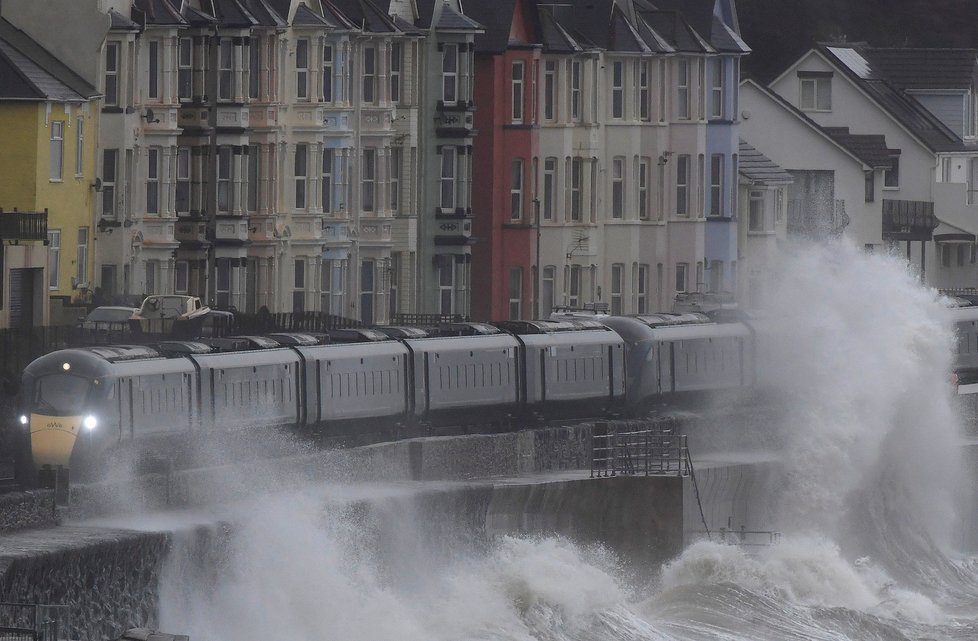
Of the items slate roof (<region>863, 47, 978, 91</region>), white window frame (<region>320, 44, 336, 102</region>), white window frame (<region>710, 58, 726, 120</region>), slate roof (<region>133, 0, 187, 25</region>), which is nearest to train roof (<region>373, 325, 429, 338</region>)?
slate roof (<region>133, 0, 187, 25</region>)

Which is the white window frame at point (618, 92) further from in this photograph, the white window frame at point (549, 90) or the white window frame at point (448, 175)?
the white window frame at point (448, 175)

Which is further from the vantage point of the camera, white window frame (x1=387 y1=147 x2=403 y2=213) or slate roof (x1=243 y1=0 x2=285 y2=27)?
white window frame (x1=387 y1=147 x2=403 y2=213)

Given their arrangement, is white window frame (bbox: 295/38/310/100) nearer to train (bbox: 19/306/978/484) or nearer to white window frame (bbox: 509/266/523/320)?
train (bbox: 19/306/978/484)

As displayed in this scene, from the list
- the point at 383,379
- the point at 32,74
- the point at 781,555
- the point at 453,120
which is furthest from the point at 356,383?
the point at 453,120

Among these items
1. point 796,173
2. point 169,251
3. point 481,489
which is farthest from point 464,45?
point 481,489

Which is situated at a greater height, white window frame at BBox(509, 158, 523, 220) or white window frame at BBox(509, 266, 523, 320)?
white window frame at BBox(509, 158, 523, 220)

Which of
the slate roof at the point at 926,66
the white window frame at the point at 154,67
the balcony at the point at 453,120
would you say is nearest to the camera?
the white window frame at the point at 154,67

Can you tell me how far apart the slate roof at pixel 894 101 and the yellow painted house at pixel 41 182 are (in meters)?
40.8

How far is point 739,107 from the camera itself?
8619cm

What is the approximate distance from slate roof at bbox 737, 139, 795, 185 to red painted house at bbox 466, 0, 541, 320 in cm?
1207

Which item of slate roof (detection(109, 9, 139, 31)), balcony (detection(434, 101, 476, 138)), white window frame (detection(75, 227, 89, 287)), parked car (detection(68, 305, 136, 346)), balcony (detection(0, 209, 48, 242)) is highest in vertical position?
slate roof (detection(109, 9, 139, 31))

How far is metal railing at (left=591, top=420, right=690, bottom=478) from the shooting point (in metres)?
47.4

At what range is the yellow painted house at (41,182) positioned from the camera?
56.9 meters

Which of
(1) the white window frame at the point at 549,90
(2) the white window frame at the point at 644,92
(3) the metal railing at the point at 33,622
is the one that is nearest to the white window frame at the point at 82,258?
(1) the white window frame at the point at 549,90
